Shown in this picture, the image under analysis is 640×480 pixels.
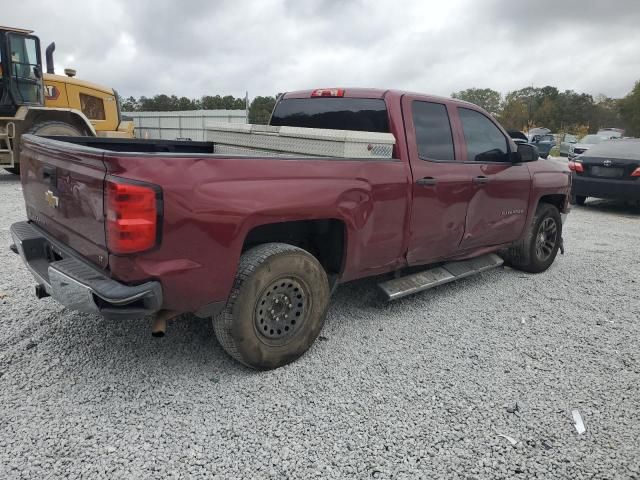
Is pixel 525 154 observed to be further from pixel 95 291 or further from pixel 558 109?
pixel 558 109

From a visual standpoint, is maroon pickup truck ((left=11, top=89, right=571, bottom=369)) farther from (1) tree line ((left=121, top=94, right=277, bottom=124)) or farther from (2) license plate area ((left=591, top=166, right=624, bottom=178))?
(1) tree line ((left=121, top=94, right=277, bottom=124))

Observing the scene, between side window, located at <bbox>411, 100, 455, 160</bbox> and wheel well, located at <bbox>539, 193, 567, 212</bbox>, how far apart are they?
2045mm

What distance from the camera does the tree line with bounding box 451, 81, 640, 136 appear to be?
65.2 m

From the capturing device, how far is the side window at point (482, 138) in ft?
13.9

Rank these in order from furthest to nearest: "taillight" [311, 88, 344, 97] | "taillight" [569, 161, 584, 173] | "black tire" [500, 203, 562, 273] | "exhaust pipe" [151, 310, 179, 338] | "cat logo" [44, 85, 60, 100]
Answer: "cat logo" [44, 85, 60, 100] < "taillight" [569, 161, 584, 173] < "black tire" [500, 203, 562, 273] < "taillight" [311, 88, 344, 97] < "exhaust pipe" [151, 310, 179, 338]

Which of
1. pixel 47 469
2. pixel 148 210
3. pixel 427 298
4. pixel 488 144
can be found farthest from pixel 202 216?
pixel 488 144

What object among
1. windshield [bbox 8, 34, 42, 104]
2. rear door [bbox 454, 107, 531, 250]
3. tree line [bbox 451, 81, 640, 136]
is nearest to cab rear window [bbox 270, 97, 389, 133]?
rear door [bbox 454, 107, 531, 250]

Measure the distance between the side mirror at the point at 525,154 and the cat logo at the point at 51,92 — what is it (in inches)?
433

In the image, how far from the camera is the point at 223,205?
2533 millimetres

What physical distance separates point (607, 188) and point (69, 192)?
32.6 ft

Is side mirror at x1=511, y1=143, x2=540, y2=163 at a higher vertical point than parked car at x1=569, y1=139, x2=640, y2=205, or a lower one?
higher

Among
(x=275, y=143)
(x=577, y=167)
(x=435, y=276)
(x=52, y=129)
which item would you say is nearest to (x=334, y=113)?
(x=275, y=143)

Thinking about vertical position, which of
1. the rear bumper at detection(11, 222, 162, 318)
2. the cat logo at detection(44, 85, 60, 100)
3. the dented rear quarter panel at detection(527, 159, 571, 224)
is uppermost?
the cat logo at detection(44, 85, 60, 100)

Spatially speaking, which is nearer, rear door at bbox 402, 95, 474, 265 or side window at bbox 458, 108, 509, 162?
rear door at bbox 402, 95, 474, 265
